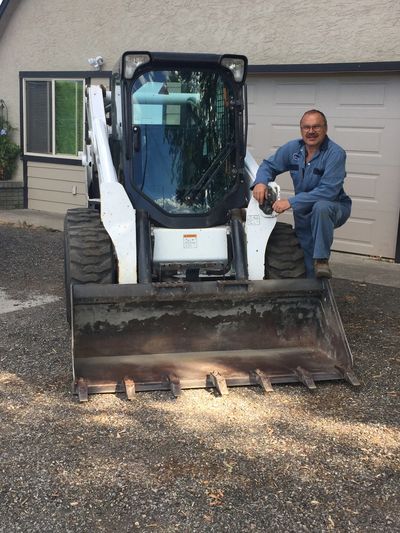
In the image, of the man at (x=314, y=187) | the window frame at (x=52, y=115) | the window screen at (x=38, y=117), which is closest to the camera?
the man at (x=314, y=187)

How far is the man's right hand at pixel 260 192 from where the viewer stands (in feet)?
16.2

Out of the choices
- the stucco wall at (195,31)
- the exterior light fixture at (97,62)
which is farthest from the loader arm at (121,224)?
the exterior light fixture at (97,62)

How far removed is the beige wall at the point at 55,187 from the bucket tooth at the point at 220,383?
8.15 m

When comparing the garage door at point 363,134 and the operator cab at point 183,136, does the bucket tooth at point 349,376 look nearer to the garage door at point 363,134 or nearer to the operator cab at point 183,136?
the operator cab at point 183,136

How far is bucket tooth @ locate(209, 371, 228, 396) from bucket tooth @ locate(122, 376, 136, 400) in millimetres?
538

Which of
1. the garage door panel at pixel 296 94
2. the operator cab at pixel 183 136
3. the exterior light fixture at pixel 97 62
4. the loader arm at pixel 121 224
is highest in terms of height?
the exterior light fixture at pixel 97 62

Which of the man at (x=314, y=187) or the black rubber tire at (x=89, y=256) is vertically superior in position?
the man at (x=314, y=187)

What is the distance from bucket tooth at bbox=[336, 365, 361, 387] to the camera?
14.2 feet

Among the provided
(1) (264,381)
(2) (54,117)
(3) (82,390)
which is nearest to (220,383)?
(1) (264,381)

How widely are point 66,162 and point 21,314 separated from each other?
677 centimetres

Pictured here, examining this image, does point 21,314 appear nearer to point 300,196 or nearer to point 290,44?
point 300,196

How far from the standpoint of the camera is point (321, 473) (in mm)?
3320

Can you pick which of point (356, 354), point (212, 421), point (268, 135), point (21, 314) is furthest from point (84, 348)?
point (268, 135)

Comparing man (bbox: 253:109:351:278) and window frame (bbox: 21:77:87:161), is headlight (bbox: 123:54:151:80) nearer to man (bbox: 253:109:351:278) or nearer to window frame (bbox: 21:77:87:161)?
man (bbox: 253:109:351:278)
